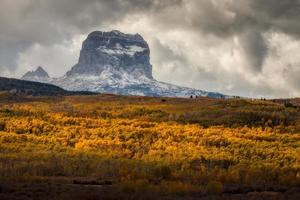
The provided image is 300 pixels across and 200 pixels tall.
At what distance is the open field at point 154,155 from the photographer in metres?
33.8

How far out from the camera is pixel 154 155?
57.3 meters

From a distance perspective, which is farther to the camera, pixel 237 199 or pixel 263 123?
pixel 263 123

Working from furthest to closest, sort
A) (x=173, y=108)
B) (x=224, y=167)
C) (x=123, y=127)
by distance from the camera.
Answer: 1. (x=173, y=108)
2. (x=123, y=127)
3. (x=224, y=167)

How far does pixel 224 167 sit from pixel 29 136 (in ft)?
91.1

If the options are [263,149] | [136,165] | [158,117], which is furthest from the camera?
[158,117]

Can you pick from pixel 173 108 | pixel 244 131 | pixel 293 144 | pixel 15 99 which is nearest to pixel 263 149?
pixel 293 144

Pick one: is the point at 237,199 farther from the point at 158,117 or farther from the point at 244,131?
the point at 158,117

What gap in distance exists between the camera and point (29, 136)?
A: 2734 inches

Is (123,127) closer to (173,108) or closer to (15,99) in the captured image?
(173,108)

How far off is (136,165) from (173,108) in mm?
69835

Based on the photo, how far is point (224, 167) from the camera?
2034 inches

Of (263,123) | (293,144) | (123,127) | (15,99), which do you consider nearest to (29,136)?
(123,127)

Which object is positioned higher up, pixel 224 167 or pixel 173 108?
pixel 173 108

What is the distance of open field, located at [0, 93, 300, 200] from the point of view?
3375 cm
